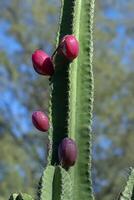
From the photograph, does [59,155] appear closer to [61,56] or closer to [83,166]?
[83,166]

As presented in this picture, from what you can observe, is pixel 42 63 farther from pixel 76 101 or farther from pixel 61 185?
pixel 61 185

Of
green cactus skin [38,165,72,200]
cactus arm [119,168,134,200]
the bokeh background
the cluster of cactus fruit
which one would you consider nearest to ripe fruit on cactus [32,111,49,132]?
the cluster of cactus fruit

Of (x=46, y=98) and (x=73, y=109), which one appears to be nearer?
(x=73, y=109)

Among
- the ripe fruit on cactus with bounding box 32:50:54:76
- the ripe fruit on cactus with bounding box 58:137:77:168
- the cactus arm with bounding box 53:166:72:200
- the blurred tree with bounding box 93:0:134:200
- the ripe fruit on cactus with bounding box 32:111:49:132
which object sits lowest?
the cactus arm with bounding box 53:166:72:200

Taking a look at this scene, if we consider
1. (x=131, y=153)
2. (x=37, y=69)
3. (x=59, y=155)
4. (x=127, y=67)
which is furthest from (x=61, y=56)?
(x=127, y=67)

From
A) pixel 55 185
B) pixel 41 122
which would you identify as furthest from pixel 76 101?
pixel 55 185

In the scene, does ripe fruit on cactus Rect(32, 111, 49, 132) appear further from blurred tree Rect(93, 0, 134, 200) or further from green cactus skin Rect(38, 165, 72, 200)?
blurred tree Rect(93, 0, 134, 200)
